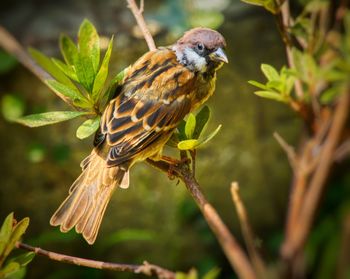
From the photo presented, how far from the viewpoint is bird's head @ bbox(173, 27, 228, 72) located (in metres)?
1.99

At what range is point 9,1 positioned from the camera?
119 inches

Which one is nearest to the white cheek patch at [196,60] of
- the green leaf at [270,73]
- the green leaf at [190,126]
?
the green leaf at [270,73]

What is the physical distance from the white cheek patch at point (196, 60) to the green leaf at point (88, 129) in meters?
0.76

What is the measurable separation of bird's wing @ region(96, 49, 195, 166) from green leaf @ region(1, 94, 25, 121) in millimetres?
1040

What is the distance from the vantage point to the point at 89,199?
5.77 feet

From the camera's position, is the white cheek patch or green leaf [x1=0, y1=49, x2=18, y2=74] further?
green leaf [x1=0, y1=49, x2=18, y2=74]

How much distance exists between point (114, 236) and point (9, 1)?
4.10ft

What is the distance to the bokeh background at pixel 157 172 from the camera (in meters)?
2.97

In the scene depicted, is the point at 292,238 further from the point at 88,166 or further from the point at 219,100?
the point at 219,100

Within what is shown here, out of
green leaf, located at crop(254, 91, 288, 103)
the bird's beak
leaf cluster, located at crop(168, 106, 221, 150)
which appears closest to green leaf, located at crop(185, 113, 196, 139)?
leaf cluster, located at crop(168, 106, 221, 150)

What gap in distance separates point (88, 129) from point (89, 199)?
19.5 inches

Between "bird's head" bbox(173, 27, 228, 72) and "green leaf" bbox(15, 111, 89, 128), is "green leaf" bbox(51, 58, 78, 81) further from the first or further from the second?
"bird's head" bbox(173, 27, 228, 72)

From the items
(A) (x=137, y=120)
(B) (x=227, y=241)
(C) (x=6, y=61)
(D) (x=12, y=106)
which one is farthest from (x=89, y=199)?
(C) (x=6, y=61)

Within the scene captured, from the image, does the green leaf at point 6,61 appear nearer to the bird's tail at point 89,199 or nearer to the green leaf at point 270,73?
the bird's tail at point 89,199
